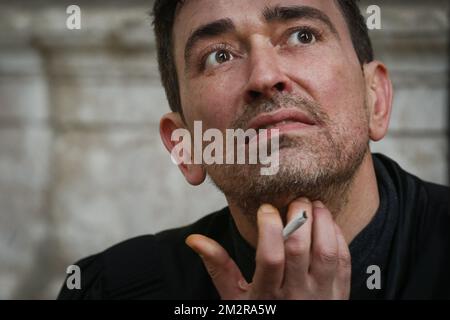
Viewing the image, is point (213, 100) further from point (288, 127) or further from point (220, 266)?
point (220, 266)

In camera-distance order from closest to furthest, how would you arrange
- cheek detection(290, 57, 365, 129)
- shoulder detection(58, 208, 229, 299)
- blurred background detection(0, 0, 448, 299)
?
cheek detection(290, 57, 365, 129) < shoulder detection(58, 208, 229, 299) < blurred background detection(0, 0, 448, 299)

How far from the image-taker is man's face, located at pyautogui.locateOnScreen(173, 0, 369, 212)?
1.33 m

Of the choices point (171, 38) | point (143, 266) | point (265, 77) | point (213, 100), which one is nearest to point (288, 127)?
point (265, 77)

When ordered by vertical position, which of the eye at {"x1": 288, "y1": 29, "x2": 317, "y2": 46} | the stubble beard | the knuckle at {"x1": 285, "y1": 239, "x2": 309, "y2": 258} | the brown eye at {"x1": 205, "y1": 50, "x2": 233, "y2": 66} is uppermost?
the eye at {"x1": 288, "y1": 29, "x2": 317, "y2": 46}

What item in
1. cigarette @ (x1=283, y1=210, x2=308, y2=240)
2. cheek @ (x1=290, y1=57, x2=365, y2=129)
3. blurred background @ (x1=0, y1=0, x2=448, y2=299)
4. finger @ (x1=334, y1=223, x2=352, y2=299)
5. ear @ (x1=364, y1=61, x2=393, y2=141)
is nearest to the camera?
cigarette @ (x1=283, y1=210, x2=308, y2=240)

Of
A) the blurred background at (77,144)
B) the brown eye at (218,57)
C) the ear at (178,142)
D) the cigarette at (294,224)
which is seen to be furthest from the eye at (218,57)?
the blurred background at (77,144)

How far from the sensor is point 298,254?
1210 mm

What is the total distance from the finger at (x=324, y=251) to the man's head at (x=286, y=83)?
4.4 inches

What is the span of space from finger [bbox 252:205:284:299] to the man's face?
0.13 m

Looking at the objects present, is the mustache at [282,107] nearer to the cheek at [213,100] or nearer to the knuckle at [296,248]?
the cheek at [213,100]

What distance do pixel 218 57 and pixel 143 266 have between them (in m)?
0.65

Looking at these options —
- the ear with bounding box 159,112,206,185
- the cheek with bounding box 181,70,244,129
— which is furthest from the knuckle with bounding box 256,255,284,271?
the ear with bounding box 159,112,206,185

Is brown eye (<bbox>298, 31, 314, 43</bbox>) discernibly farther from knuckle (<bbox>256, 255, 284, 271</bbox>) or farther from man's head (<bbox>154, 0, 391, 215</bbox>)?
knuckle (<bbox>256, 255, 284, 271</bbox>)
